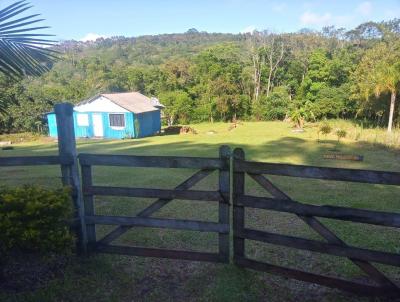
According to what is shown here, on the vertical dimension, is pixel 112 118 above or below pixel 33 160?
below

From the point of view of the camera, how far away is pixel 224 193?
167 inches

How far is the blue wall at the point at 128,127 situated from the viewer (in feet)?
93.1

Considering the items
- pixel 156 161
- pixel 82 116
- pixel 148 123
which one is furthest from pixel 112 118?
pixel 156 161

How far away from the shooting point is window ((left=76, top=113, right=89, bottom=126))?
29.9 meters

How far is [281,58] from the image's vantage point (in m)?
44.9

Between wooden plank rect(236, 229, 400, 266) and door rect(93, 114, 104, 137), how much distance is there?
87.6ft

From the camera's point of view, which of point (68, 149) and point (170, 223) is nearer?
point (170, 223)

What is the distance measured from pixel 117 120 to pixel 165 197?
25445mm

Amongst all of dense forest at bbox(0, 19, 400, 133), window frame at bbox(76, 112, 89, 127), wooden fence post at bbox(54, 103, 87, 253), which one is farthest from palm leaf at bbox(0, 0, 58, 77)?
window frame at bbox(76, 112, 89, 127)

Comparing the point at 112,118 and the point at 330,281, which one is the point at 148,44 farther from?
the point at 330,281

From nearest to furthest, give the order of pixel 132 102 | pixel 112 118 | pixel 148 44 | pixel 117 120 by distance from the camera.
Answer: pixel 117 120 → pixel 112 118 → pixel 132 102 → pixel 148 44

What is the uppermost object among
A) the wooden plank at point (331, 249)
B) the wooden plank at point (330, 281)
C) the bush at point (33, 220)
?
the bush at point (33, 220)

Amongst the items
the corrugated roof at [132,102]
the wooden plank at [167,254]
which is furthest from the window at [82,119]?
the wooden plank at [167,254]

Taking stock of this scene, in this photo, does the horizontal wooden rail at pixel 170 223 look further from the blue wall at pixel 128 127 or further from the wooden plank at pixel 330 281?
the blue wall at pixel 128 127
